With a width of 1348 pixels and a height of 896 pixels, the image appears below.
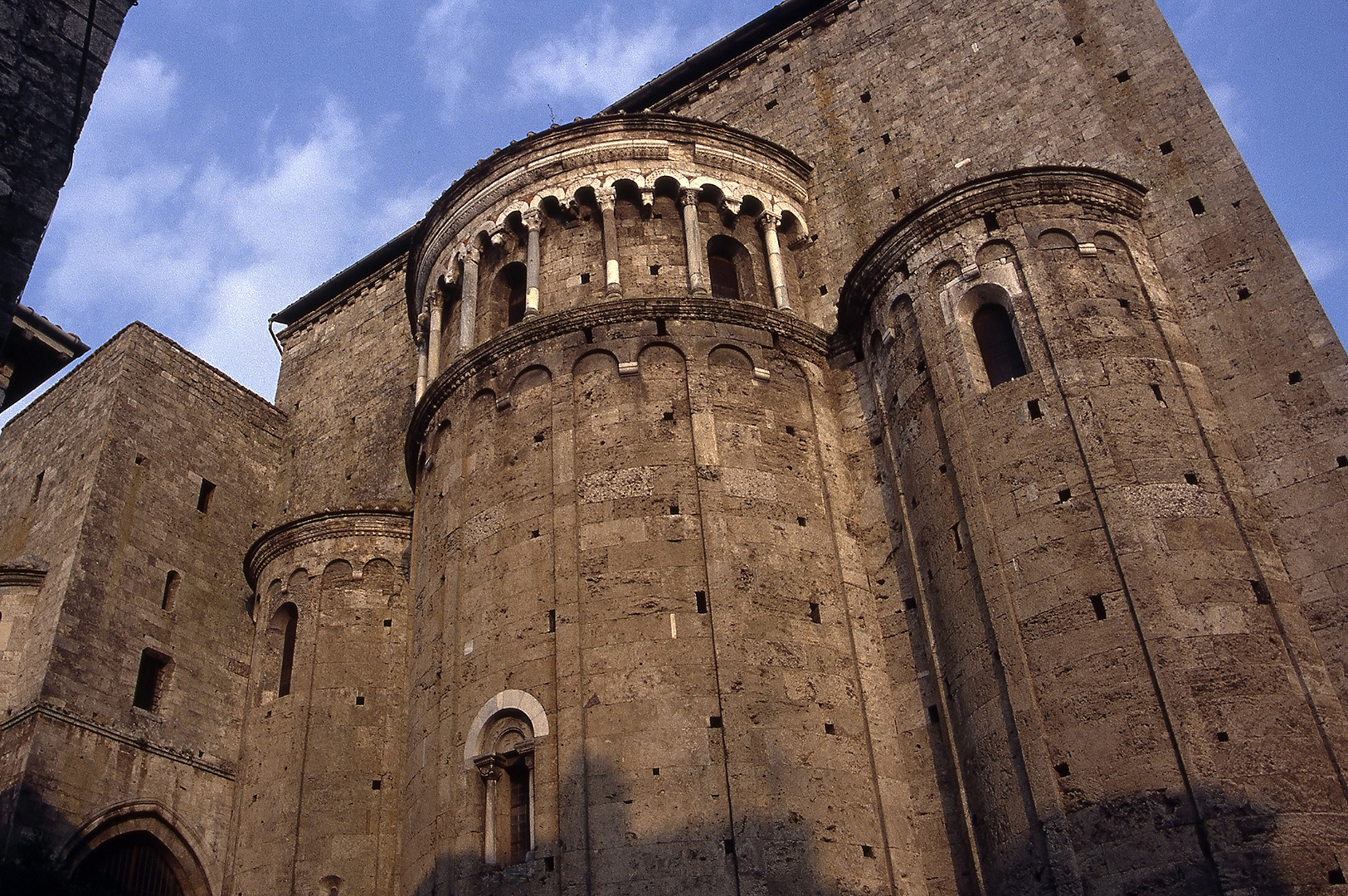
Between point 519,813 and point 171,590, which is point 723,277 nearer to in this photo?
point 519,813

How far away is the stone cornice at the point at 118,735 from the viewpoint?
1666 cm

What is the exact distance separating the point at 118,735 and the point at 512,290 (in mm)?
8936

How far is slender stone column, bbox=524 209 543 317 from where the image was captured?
16938 millimetres

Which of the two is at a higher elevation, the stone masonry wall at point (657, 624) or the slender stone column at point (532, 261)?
the slender stone column at point (532, 261)

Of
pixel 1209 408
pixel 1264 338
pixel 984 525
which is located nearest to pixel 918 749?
pixel 984 525

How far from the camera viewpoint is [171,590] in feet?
65.1

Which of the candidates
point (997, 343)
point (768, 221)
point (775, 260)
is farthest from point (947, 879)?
point (768, 221)

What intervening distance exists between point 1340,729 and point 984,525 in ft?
12.8

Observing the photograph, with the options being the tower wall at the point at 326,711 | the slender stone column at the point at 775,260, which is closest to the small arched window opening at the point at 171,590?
the tower wall at the point at 326,711

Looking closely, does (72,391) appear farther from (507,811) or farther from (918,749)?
(918,749)

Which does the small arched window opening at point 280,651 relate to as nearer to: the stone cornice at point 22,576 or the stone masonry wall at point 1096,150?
the stone cornice at point 22,576

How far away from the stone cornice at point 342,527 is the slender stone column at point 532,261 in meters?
4.71

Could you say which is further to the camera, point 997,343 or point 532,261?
point 532,261

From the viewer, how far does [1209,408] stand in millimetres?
13398
